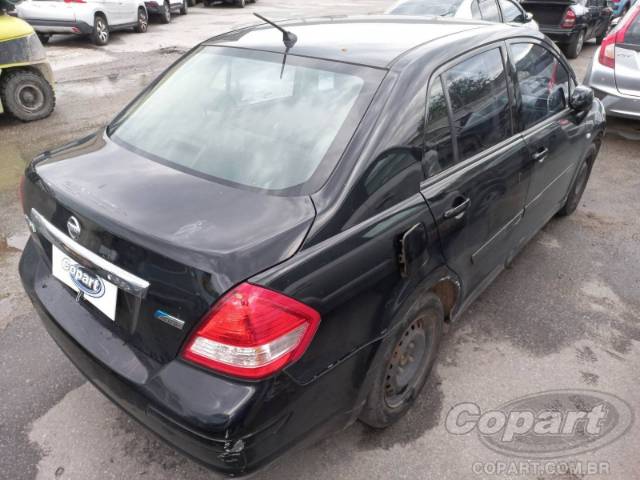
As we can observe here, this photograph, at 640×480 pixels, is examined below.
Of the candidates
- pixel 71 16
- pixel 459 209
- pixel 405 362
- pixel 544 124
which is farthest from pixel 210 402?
pixel 71 16

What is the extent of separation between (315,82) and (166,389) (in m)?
1.34

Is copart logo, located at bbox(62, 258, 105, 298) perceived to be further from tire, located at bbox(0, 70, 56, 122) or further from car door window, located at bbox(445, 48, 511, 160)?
tire, located at bbox(0, 70, 56, 122)

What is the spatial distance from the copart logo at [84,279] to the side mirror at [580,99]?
3167mm

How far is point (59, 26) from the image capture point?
10938 millimetres

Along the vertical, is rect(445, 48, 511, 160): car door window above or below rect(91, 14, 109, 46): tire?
above

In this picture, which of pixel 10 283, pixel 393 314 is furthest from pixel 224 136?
pixel 10 283

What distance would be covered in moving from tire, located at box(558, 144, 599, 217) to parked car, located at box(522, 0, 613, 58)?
24.2ft

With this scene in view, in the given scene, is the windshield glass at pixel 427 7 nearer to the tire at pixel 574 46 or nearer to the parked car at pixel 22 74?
the tire at pixel 574 46

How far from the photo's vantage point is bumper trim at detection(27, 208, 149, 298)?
5.42ft

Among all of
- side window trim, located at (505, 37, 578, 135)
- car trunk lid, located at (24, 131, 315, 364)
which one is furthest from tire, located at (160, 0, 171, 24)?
car trunk lid, located at (24, 131, 315, 364)

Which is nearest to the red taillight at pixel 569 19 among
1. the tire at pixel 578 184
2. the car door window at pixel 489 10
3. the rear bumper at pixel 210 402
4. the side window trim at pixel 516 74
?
the car door window at pixel 489 10

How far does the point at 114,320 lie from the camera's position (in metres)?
1.81

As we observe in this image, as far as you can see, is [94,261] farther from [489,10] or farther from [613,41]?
[489,10]

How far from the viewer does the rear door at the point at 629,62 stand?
5879 mm
